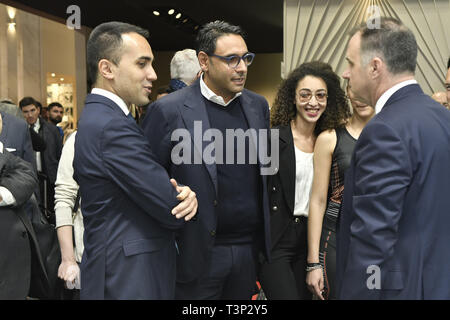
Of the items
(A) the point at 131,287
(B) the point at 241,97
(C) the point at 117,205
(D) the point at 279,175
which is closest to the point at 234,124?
(B) the point at 241,97

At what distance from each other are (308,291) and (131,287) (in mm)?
1337

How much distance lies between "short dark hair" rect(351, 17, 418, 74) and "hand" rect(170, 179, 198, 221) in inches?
31.3

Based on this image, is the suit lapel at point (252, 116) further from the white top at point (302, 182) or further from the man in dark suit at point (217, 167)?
the white top at point (302, 182)

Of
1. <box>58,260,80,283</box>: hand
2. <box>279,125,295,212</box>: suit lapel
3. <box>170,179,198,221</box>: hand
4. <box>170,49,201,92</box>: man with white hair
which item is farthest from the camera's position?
<box>170,49,201,92</box>: man with white hair

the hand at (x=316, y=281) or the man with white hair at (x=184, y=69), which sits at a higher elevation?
the man with white hair at (x=184, y=69)

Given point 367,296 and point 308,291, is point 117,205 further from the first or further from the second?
point 308,291

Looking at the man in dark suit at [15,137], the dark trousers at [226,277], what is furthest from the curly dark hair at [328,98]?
the man in dark suit at [15,137]

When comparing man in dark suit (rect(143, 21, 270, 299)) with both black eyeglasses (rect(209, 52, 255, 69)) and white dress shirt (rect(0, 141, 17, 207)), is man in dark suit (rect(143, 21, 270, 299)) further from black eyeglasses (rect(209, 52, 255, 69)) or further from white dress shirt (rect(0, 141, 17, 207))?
white dress shirt (rect(0, 141, 17, 207))

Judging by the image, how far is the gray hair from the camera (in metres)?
2.91

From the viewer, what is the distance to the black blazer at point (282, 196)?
2785 millimetres

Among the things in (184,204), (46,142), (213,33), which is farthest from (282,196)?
(46,142)

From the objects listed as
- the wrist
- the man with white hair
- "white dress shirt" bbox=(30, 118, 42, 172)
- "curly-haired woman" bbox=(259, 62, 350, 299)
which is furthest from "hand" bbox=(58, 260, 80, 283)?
"white dress shirt" bbox=(30, 118, 42, 172)

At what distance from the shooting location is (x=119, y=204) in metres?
1.85

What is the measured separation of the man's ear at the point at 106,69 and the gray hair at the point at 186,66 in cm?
98
